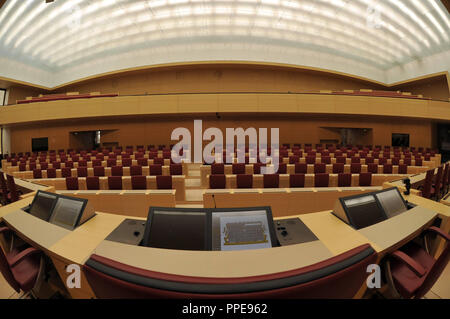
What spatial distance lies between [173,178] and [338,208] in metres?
3.93

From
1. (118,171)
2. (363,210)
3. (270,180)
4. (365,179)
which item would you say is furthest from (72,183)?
(365,179)

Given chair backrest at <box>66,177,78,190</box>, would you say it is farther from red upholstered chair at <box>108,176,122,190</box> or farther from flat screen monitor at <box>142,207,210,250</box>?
flat screen monitor at <box>142,207,210,250</box>

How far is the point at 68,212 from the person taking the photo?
75.8 inches

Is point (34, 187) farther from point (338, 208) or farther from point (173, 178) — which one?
point (338, 208)

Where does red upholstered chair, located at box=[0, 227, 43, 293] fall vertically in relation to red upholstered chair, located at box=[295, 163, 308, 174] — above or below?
below

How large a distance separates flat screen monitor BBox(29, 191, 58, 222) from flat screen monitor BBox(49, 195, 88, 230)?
3.5 inches

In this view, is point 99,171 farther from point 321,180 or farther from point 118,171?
point 321,180

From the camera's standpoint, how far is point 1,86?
16062 mm

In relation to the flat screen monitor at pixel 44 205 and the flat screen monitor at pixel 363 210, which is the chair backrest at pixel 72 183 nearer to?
the flat screen monitor at pixel 44 205

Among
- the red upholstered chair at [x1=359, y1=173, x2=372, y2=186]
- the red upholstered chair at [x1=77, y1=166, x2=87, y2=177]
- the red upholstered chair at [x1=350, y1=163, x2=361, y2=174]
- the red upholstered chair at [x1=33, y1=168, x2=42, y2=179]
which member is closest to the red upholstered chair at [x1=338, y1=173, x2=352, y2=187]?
the red upholstered chair at [x1=359, y1=173, x2=372, y2=186]

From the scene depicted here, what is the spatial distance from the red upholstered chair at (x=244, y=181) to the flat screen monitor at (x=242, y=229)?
3.17m

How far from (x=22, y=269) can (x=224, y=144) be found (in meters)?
12.7

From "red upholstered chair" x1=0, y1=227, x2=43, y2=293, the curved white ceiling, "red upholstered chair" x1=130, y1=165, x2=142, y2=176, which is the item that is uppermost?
the curved white ceiling

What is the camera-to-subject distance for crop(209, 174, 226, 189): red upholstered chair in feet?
15.9
